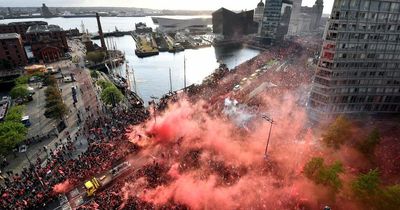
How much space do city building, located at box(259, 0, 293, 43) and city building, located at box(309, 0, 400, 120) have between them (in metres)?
117

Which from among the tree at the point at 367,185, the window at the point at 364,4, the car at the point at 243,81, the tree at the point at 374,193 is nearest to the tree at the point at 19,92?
the car at the point at 243,81

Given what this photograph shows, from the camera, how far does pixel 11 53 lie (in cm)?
9781

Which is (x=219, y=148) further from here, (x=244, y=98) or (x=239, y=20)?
(x=239, y=20)

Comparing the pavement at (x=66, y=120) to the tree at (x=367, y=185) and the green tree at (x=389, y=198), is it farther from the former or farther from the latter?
the green tree at (x=389, y=198)

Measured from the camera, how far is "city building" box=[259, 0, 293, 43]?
6209 inches

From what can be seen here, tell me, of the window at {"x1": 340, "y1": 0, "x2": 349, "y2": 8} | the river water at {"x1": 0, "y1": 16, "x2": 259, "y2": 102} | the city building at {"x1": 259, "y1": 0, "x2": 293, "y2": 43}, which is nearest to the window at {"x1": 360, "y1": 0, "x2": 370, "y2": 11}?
the window at {"x1": 340, "y1": 0, "x2": 349, "y2": 8}

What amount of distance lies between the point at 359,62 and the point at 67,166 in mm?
60445

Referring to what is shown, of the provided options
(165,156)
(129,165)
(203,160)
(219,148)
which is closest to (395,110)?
(219,148)

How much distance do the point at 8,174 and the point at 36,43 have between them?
86.2 m

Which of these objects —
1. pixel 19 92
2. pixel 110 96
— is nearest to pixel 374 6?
pixel 110 96

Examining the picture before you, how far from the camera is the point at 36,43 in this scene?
10712 centimetres

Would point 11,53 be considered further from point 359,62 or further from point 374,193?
point 374,193

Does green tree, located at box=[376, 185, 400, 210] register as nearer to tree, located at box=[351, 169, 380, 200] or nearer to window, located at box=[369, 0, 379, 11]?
tree, located at box=[351, 169, 380, 200]

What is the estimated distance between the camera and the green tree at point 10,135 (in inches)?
1676
